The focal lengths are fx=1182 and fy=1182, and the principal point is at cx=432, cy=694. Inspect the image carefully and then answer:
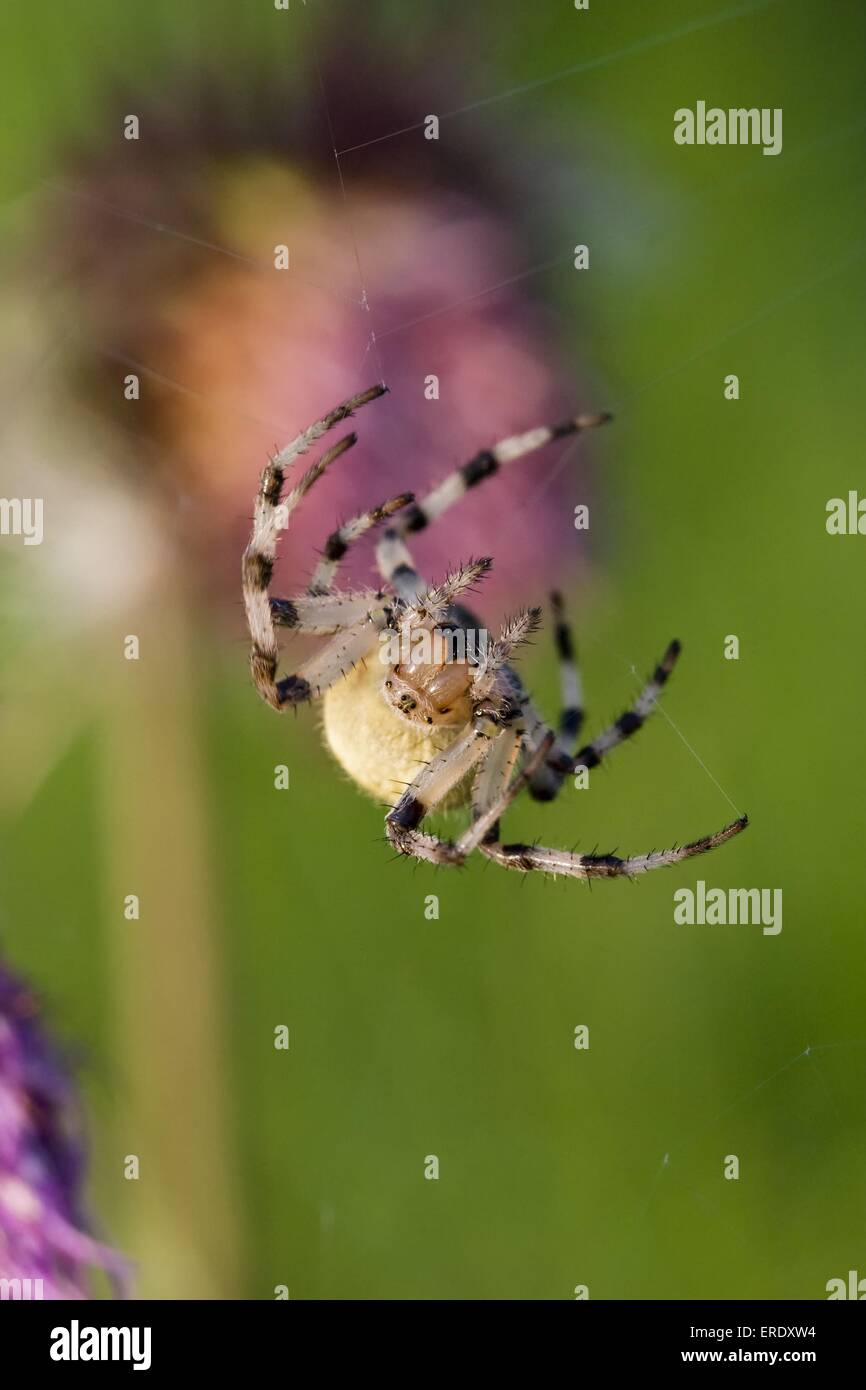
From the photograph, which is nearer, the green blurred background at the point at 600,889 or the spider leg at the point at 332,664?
the spider leg at the point at 332,664

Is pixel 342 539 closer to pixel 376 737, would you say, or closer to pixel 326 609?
pixel 326 609

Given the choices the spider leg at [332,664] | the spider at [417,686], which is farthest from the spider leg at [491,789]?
the spider leg at [332,664]

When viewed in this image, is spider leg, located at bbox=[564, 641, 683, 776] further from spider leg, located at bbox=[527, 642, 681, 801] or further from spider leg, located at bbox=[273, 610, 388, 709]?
spider leg, located at bbox=[273, 610, 388, 709]

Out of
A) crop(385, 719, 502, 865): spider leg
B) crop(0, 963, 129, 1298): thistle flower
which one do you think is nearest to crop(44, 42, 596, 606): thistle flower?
crop(385, 719, 502, 865): spider leg

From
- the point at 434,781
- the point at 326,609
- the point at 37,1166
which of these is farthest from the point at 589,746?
the point at 37,1166

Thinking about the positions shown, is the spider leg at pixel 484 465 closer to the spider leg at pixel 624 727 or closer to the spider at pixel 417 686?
the spider at pixel 417 686
